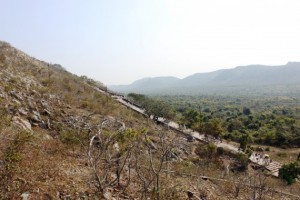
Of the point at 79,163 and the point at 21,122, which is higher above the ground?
the point at 21,122

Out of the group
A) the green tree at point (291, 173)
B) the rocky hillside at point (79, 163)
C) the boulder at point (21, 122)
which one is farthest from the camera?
the green tree at point (291, 173)

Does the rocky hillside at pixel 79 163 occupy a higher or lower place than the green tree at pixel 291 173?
higher

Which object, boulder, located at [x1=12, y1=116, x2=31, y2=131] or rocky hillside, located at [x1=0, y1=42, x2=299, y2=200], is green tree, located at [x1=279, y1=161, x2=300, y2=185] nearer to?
rocky hillside, located at [x1=0, y1=42, x2=299, y2=200]

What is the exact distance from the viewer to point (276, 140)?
43.1 m

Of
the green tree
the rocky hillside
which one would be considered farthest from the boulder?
the green tree

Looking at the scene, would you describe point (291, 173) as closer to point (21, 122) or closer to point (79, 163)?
point (79, 163)

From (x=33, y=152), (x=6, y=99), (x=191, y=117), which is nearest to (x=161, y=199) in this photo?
(x=33, y=152)

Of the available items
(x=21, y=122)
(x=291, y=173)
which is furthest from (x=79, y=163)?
(x=291, y=173)

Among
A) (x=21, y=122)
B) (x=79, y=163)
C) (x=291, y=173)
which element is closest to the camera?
(x=79, y=163)

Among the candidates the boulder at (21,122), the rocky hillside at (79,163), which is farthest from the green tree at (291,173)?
the boulder at (21,122)

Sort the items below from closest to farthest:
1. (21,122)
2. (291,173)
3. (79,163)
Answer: (79,163) → (21,122) → (291,173)

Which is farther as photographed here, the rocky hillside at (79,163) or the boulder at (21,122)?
the boulder at (21,122)

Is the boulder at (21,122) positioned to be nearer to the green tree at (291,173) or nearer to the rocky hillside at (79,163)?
the rocky hillside at (79,163)

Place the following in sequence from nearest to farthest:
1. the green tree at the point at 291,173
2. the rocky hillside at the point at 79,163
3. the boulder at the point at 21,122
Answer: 1. the rocky hillside at the point at 79,163
2. the boulder at the point at 21,122
3. the green tree at the point at 291,173
